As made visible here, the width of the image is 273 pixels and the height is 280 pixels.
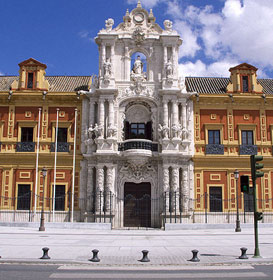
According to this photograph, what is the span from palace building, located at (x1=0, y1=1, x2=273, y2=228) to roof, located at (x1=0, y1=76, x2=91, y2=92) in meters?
1.01

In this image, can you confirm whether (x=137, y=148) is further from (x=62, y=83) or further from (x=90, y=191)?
(x=62, y=83)

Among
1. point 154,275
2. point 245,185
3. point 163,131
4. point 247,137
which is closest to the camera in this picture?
point 154,275

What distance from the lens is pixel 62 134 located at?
3177cm

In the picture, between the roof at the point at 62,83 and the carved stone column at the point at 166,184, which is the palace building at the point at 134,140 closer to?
the carved stone column at the point at 166,184

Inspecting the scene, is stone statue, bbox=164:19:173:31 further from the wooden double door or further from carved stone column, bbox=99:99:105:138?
the wooden double door


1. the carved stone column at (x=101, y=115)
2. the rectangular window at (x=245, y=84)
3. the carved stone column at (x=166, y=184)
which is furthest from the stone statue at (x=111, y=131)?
the rectangular window at (x=245, y=84)

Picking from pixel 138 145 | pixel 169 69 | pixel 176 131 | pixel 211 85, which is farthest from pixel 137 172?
pixel 211 85

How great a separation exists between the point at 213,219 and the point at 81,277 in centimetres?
2174

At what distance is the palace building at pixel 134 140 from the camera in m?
29.9

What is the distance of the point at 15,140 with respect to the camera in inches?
1237

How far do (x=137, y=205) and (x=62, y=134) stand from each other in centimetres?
863

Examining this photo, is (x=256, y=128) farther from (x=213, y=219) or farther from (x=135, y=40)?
(x=135, y=40)

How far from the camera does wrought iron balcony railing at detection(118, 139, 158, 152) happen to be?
29.8m

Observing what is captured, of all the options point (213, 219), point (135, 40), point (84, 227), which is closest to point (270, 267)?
point (84, 227)
